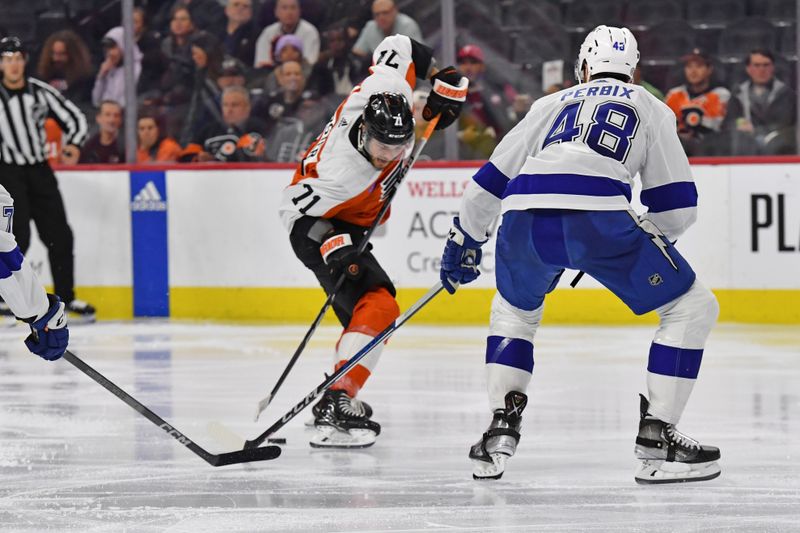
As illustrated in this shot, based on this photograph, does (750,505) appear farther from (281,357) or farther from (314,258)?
(281,357)

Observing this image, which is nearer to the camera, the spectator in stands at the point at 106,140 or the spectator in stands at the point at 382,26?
the spectator in stands at the point at 382,26

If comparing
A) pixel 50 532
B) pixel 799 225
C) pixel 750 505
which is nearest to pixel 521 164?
pixel 750 505

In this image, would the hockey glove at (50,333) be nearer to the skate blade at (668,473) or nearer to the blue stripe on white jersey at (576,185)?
the blue stripe on white jersey at (576,185)

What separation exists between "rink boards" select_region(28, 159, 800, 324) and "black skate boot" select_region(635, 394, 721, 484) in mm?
3074

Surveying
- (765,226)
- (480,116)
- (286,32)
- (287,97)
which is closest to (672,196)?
(765,226)

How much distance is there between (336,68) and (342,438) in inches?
133

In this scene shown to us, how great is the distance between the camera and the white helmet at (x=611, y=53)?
142 inches

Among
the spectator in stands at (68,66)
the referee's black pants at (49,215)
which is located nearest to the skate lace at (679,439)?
the referee's black pants at (49,215)

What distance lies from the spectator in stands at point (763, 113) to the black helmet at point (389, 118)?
9.77 ft

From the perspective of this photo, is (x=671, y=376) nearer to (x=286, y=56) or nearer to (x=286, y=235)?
(x=286, y=235)

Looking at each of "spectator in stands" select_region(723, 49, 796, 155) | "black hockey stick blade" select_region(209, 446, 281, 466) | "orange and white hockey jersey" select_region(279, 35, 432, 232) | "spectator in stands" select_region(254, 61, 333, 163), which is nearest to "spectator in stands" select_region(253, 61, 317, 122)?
"spectator in stands" select_region(254, 61, 333, 163)

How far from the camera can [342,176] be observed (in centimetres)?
438

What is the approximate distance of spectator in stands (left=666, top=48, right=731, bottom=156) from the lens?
680 centimetres

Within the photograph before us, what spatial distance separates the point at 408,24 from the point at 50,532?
14.1ft
